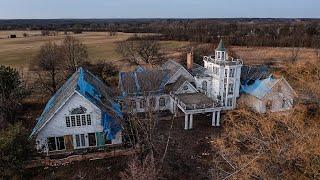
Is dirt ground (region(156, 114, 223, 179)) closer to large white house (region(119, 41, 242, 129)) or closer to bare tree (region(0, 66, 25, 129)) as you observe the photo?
large white house (region(119, 41, 242, 129))

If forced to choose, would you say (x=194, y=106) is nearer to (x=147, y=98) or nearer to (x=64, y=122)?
(x=147, y=98)

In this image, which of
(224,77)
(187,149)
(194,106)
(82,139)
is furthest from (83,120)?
(224,77)

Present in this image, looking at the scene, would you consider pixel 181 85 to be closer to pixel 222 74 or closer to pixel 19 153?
pixel 222 74

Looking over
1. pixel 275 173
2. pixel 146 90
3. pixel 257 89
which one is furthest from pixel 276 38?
pixel 275 173

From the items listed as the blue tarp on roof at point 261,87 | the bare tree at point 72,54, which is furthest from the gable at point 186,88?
the bare tree at point 72,54

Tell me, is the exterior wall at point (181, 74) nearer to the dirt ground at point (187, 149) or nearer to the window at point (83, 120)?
the dirt ground at point (187, 149)

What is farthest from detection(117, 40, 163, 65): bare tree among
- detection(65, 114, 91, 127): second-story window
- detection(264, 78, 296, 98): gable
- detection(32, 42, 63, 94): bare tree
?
detection(65, 114, 91, 127): second-story window
